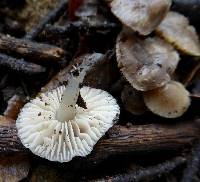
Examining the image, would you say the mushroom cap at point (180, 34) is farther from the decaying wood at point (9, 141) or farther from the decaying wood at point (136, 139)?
the decaying wood at point (9, 141)

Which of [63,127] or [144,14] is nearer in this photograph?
[63,127]

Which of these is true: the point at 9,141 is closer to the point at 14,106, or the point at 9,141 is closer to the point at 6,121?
the point at 6,121

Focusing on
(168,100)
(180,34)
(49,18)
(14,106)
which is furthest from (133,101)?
(49,18)

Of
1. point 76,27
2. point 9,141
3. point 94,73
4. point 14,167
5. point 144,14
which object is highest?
point 144,14

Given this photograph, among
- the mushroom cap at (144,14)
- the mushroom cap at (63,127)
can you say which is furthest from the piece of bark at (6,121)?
the mushroom cap at (144,14)

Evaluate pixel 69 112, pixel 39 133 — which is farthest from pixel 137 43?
pixel 39 133

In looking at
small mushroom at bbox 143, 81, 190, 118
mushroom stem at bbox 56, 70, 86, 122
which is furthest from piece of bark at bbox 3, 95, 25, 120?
small mushroom at bbox 143, 81, 190, 118

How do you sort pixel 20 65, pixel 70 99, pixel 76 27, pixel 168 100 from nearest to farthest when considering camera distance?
pixel 70 99, pixel 168 100, pixel 20 65, pixel 76 27
